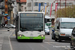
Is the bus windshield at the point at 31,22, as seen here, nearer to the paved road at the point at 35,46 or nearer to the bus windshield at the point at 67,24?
the paved road at the point at 35,46

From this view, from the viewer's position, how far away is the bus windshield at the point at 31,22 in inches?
900

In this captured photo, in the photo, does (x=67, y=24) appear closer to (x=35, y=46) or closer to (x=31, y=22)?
(x=31, y=22)

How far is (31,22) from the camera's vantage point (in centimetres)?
2302

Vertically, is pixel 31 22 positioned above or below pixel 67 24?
above

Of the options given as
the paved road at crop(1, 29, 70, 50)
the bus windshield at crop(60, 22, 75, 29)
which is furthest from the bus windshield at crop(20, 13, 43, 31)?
the bus windshield at crop(60, 22, 75, 29)

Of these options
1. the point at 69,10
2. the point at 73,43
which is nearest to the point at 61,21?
the point at 73,43

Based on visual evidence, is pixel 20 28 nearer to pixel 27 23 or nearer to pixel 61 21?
pixel 27 23

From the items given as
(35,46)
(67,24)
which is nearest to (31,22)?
(67,24)

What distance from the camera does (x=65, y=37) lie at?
22938mm

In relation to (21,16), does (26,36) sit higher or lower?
lower

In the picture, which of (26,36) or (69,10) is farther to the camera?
(69,10)

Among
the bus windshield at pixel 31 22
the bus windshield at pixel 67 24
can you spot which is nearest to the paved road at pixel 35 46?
the bus windshield at pixel 31 22

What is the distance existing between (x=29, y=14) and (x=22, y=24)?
121 cm

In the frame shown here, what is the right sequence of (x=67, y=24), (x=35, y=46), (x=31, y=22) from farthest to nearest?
(x=67, y=24) → (x=31, y=22) → (x=35, y=46)
